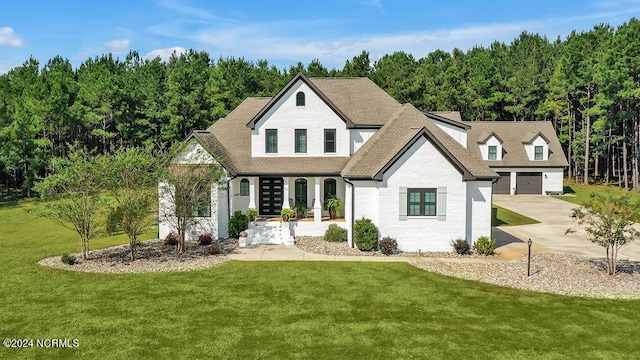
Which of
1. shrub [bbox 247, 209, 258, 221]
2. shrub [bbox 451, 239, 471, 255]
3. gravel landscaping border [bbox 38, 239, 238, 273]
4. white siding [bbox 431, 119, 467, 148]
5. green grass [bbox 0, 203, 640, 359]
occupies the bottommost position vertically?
green grass [bbox 0, 203, 640, 359]

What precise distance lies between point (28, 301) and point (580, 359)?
18.0 m

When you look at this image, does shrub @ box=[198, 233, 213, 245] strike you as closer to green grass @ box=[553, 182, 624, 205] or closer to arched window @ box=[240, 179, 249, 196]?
arched window @ box=[240, 179, 249, 196]

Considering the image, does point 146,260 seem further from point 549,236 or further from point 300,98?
point 549,236

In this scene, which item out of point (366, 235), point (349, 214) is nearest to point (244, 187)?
point (349, 214)

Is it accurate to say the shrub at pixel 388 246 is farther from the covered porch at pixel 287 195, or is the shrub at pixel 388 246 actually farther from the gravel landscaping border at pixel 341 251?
the covered porch at pixel 287 195

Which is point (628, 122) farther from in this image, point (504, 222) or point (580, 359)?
point (580, 359)

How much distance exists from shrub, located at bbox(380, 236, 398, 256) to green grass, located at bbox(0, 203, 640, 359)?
2.61 metres

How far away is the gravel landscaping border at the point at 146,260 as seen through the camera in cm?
1999

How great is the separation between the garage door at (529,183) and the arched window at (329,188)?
32535 mm

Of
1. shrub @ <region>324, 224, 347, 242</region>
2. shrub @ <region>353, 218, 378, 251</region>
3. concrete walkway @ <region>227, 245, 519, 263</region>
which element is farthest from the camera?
shrub @ <region>324, 224, 347, 242</region>

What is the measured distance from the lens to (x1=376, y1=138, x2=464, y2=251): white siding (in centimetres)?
2288

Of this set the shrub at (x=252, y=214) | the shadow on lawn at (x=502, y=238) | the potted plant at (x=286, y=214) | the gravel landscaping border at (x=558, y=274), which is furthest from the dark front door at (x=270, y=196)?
the shadow on lawn at (x=502, y=238)

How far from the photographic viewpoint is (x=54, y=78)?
198 ft

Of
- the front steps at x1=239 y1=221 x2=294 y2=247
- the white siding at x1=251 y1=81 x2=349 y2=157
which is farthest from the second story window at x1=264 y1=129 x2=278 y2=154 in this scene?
the front steps at x1=239 y1=221 x2=294 y2=247
